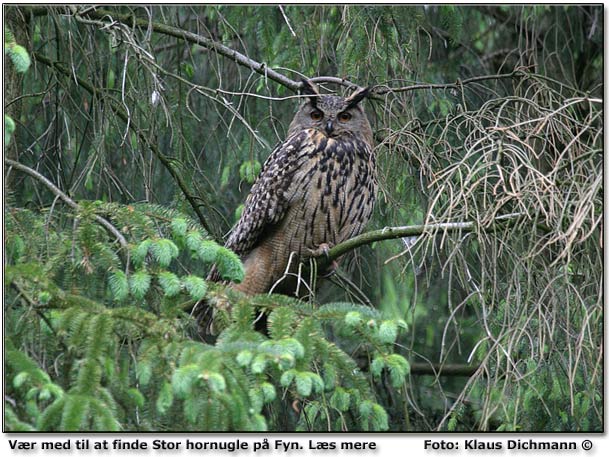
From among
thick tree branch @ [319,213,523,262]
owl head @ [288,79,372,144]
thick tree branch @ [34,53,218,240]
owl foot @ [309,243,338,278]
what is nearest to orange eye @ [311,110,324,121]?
owl head @ [288,79,372,144]

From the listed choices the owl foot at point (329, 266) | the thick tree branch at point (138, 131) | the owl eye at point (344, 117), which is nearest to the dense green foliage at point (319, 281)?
the thick tree branch at point (138, 131)

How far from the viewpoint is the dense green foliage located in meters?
2.08

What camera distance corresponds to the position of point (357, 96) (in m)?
3.77

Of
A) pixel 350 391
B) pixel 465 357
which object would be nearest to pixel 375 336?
pixel 350 391

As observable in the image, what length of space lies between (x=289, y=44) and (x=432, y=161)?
854 millimetres

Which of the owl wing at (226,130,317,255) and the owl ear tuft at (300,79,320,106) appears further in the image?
the owl wing at (226,130,317,255)

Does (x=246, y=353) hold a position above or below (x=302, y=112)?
below

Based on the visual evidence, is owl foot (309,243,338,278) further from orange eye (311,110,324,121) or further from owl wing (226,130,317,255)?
orange eye (311,110,324,121)

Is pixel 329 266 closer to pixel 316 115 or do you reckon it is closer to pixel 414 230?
pixel 316 115

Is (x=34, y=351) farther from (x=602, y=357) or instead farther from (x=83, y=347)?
(x=602, y=357)

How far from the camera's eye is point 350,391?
7.72 ft

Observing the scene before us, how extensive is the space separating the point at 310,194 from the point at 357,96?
498mm

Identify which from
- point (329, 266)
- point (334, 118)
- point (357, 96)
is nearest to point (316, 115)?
A: point (334, 118)

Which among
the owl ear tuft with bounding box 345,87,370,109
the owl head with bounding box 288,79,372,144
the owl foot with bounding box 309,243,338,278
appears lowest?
the owl foot with bounding box 309,243,338,278
